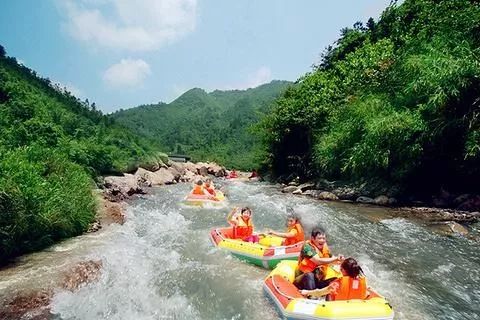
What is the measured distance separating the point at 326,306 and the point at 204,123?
130087 millimetres

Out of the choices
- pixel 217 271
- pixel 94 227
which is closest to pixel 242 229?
pixel 217 271

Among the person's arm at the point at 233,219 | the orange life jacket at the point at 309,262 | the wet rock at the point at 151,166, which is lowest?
the orange life jacket at the point at 309,262

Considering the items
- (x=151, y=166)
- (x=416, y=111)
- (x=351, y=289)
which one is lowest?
(x=351, y=289)

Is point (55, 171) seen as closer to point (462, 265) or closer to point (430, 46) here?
point (462, 265)

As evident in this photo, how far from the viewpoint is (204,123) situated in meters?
134

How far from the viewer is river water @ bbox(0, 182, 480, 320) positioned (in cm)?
664

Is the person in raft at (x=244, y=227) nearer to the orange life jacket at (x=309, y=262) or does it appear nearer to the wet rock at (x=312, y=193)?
the orange life jacket at (x=309, y=262)

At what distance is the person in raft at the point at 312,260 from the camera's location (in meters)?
6.66

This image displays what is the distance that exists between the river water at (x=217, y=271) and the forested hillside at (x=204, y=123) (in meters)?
52.0

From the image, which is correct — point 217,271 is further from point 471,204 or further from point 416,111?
point 416,111

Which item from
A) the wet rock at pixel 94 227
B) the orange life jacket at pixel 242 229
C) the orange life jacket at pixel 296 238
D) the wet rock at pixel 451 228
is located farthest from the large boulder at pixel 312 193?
the wet rock at pixel 94 227

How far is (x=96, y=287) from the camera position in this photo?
7445 mm

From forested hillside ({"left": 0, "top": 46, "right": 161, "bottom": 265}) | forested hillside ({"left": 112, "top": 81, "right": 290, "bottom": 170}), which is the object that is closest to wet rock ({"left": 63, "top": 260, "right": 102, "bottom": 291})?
forested hillside ({"left": 0, "top": 46, "right": 161, "bottom": 265})

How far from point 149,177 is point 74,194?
17.5 metres
